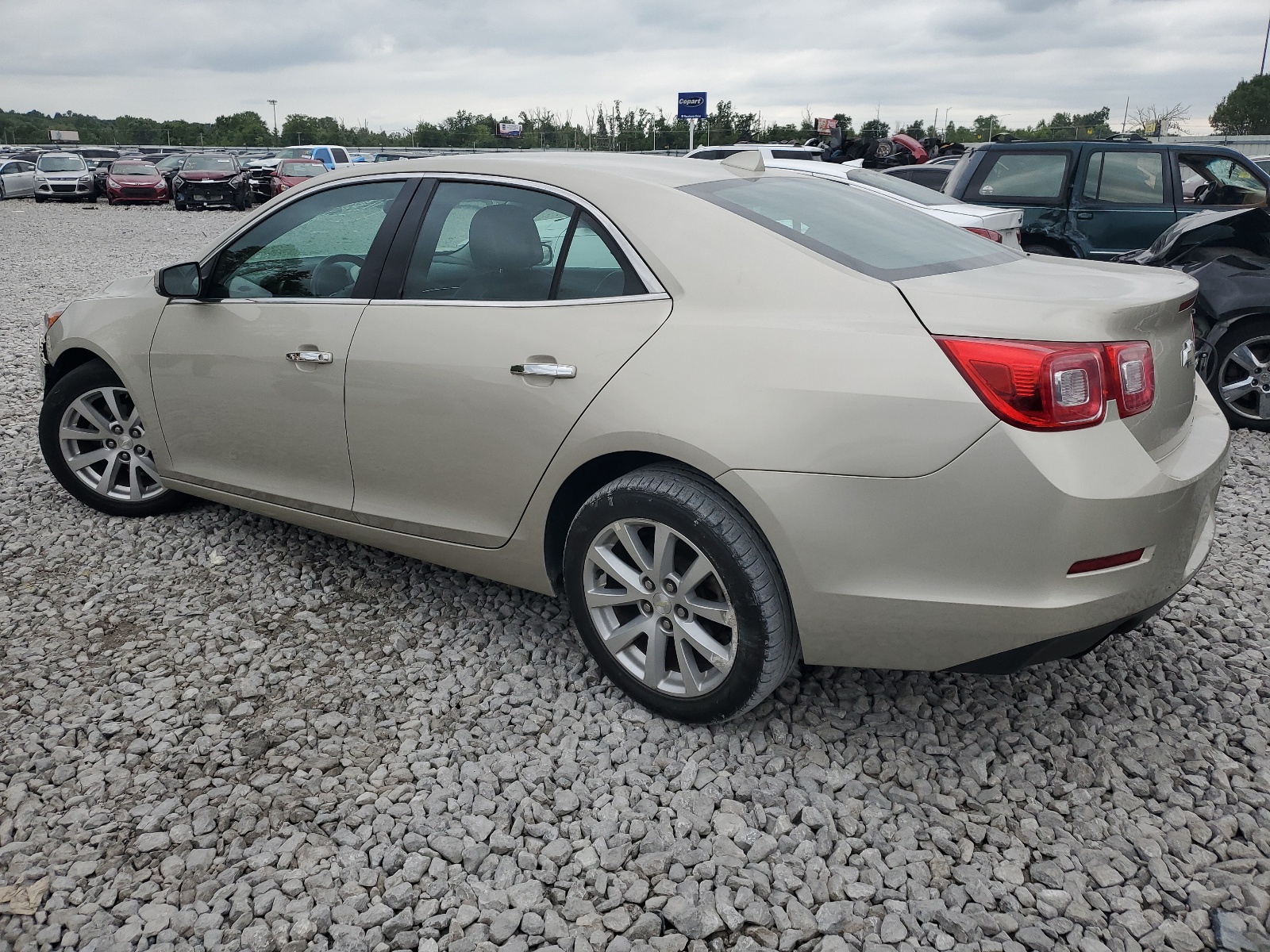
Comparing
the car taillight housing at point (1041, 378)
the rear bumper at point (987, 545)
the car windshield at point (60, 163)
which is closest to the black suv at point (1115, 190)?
the rear bumper at point (987, 545)

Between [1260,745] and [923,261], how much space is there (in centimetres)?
167

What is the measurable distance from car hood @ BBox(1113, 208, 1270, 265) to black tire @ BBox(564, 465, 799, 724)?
448 centimetres

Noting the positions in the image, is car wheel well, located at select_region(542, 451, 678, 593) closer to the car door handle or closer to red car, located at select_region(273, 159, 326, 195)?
the car door handle

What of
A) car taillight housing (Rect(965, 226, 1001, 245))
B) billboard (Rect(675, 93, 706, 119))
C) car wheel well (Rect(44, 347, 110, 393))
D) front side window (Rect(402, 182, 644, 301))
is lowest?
car wheel well (Rect(44, 347, 110, 393))

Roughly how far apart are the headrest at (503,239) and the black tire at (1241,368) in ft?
15.1

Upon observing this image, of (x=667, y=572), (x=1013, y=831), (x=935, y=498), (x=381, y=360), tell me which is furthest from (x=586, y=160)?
(x=1013, y=831)

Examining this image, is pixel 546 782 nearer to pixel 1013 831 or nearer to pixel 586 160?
pixel 1013 831

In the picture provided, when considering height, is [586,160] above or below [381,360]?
above

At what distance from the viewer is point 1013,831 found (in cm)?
247

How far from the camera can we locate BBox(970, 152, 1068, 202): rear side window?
8.76 metres

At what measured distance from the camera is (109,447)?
14.7 ft

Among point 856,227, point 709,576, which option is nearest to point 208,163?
point 856,227

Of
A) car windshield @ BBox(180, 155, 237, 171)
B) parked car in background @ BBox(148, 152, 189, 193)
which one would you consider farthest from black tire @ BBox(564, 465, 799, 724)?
parked car in background @ BBox(148, 152, 189, 193)

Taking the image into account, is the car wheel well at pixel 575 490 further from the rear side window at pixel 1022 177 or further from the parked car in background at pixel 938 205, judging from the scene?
the rear side window at pixel 1022 177
